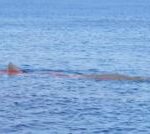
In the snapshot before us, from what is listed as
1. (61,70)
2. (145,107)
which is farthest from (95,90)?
(61,70)

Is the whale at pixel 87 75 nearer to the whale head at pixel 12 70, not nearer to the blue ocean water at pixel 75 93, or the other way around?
the whale head at pixel 12 70

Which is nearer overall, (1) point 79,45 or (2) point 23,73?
(2) point 23,73

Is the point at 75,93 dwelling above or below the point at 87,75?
above

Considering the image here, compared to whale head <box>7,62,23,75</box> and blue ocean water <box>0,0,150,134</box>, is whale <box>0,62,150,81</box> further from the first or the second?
blue ocean water <box>0,0,150,134</box>

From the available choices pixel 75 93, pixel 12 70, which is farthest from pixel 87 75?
pixel 75 93

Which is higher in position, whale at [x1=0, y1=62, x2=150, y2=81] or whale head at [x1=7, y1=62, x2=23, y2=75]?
whale head at [x1=7, y1=62, x2=23, y2=75]

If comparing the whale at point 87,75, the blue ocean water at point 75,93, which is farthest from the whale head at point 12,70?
the blue ocean water at point 75,93

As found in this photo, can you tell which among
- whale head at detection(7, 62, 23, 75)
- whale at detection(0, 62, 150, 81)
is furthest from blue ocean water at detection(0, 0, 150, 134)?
whale head at detection(7, 62, 23, 75)

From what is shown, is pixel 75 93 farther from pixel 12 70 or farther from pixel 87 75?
pixel 12 70

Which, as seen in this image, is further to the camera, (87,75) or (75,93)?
(87,75)

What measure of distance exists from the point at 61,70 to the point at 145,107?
20746 millimetres

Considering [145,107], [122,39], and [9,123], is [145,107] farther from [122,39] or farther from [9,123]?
[122,39]

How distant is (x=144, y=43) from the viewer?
9950cm

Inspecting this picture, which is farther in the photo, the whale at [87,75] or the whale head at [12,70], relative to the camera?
the whale head at [12,70]
